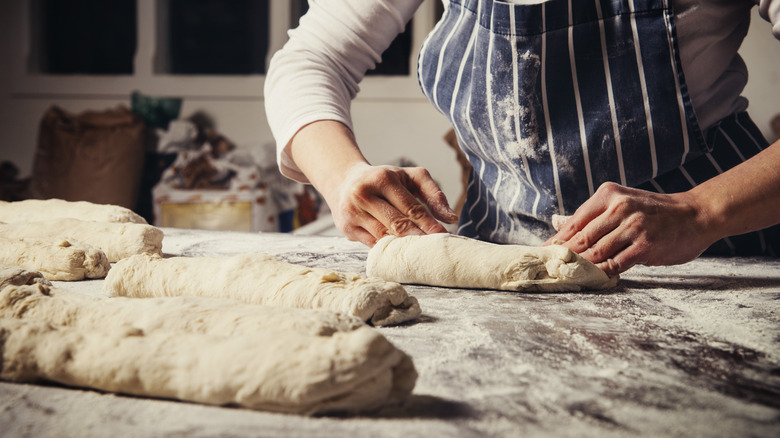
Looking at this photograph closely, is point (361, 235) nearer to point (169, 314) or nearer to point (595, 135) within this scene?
point (595, 135)

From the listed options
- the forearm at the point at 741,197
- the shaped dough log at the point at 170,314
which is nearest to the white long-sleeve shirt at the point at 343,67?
the forearm at the point at 741,197

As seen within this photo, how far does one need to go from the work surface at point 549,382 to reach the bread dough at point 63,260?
60 centimetres

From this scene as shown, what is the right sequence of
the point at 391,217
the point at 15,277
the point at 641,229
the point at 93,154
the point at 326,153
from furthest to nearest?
the point at 93,154, the point at 326,153, the point at 391,217, the point at 641,229, the point at 15,277

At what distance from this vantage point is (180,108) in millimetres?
5250

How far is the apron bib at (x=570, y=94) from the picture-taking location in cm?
147

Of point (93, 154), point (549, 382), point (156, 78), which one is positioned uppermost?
point (156, 78)

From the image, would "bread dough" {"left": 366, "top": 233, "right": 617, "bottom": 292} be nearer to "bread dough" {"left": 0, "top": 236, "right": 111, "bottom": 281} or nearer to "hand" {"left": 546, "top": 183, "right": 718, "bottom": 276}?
"hand" {"left": 546, "top": 183, "right": 718, "bottom": 276}

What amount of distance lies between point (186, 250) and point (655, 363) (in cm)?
136

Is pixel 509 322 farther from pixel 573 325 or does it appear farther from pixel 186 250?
pixel 186 250

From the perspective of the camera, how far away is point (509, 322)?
104cm

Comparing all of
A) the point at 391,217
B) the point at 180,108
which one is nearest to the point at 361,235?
the point at 391,217

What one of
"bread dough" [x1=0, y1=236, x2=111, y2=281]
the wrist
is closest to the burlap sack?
"bread dough" [x1=0, y1=236, x2=111, y2=281]

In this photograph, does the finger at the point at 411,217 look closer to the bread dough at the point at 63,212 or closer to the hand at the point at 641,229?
the hand at the point at 641,229

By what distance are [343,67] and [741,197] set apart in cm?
124
